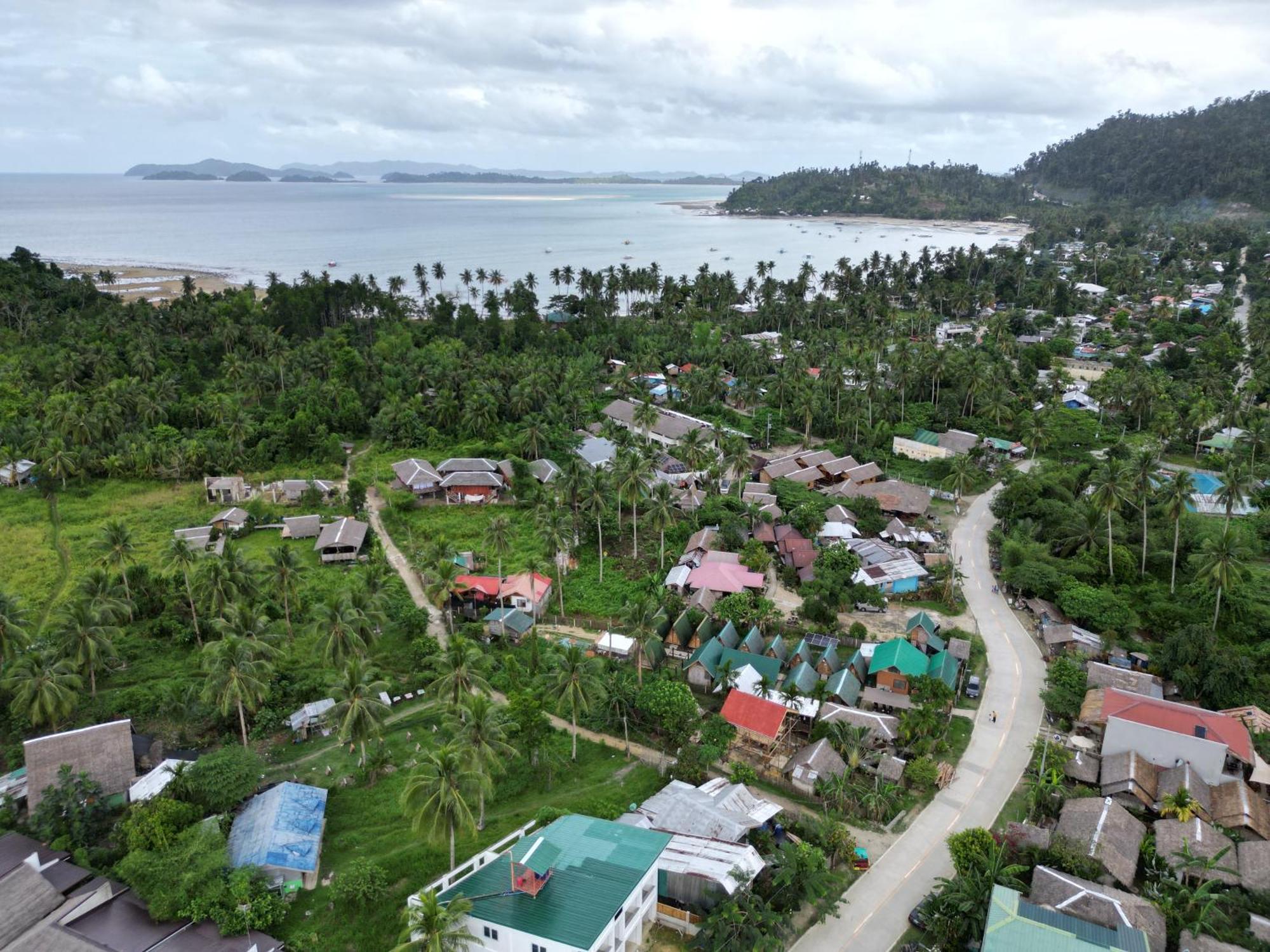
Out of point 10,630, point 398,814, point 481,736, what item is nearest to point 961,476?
point 481,736

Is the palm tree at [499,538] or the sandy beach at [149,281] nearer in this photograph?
the palm tree at [499,538]

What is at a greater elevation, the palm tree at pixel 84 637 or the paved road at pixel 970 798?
the palm tree at pixel 84 637

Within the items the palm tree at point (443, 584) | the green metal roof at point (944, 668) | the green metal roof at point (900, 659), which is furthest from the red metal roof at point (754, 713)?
the palm tree at point (443, 584)

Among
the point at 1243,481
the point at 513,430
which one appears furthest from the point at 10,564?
the point at 1243,481

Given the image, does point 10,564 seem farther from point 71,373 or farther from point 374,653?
point 71,373

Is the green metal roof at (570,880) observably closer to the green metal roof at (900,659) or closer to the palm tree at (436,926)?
the palm tree at (436,926)

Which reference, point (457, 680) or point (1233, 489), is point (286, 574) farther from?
point (1233, 489)

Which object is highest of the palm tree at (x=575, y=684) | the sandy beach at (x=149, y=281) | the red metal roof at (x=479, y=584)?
the sandy beach at (x=149, y=281)
